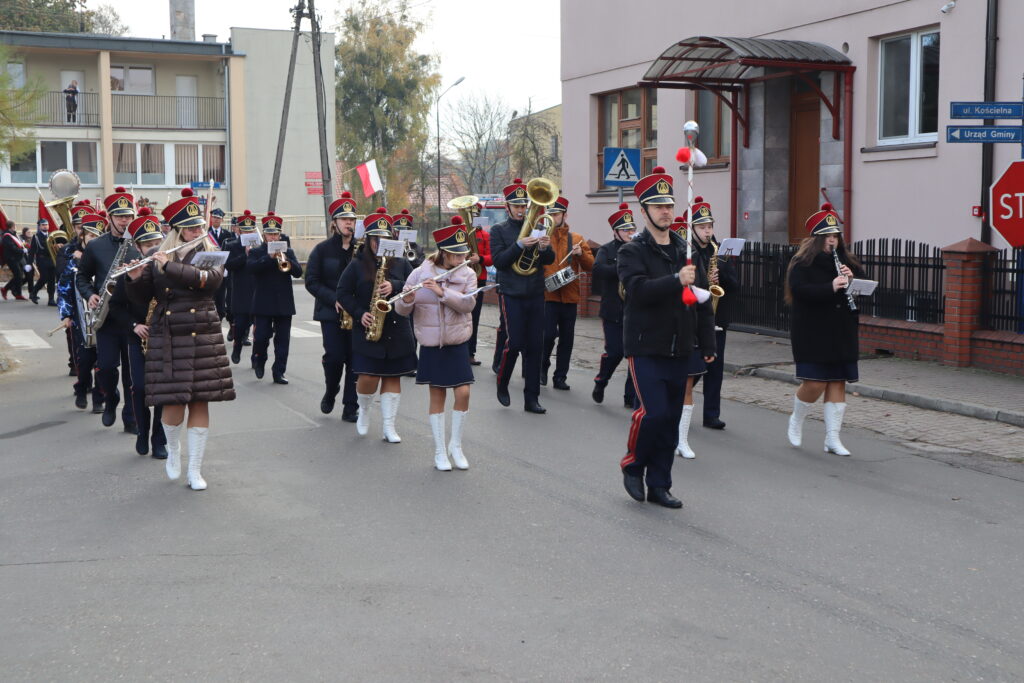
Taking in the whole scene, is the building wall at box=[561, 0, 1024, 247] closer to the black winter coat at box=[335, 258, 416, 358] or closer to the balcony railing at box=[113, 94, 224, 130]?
the black winter coat at box=[335, 258, 416, 358]

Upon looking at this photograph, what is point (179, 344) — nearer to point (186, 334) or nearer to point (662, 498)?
point (186, 334)

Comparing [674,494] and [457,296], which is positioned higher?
[457,296]

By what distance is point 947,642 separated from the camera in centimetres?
486

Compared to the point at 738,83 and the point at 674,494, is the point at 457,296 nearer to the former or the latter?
the point at 674,494

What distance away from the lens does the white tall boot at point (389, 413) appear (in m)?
9.33

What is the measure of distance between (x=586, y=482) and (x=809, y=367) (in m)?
2.17

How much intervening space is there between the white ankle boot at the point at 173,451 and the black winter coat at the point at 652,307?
3128 millimetres

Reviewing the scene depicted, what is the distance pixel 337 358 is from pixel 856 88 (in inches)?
392

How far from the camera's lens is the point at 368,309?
9430 millimetres

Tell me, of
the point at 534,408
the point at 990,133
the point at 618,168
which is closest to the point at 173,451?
the point at 534,408

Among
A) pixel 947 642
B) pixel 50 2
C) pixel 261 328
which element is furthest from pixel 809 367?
pixel 50 2

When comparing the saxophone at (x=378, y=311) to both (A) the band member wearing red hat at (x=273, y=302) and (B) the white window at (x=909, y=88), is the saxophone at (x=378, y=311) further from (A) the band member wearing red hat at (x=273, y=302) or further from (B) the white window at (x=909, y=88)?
(B) the white window at (x=909, y=88)

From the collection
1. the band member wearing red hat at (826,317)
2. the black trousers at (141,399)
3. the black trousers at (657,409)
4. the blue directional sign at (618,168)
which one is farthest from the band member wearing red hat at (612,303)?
the blue directional sign at (618,168)

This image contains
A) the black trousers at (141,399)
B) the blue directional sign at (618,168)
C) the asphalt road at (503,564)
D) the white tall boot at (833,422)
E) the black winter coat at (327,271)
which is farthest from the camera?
the blue directional sign at (618,168)
